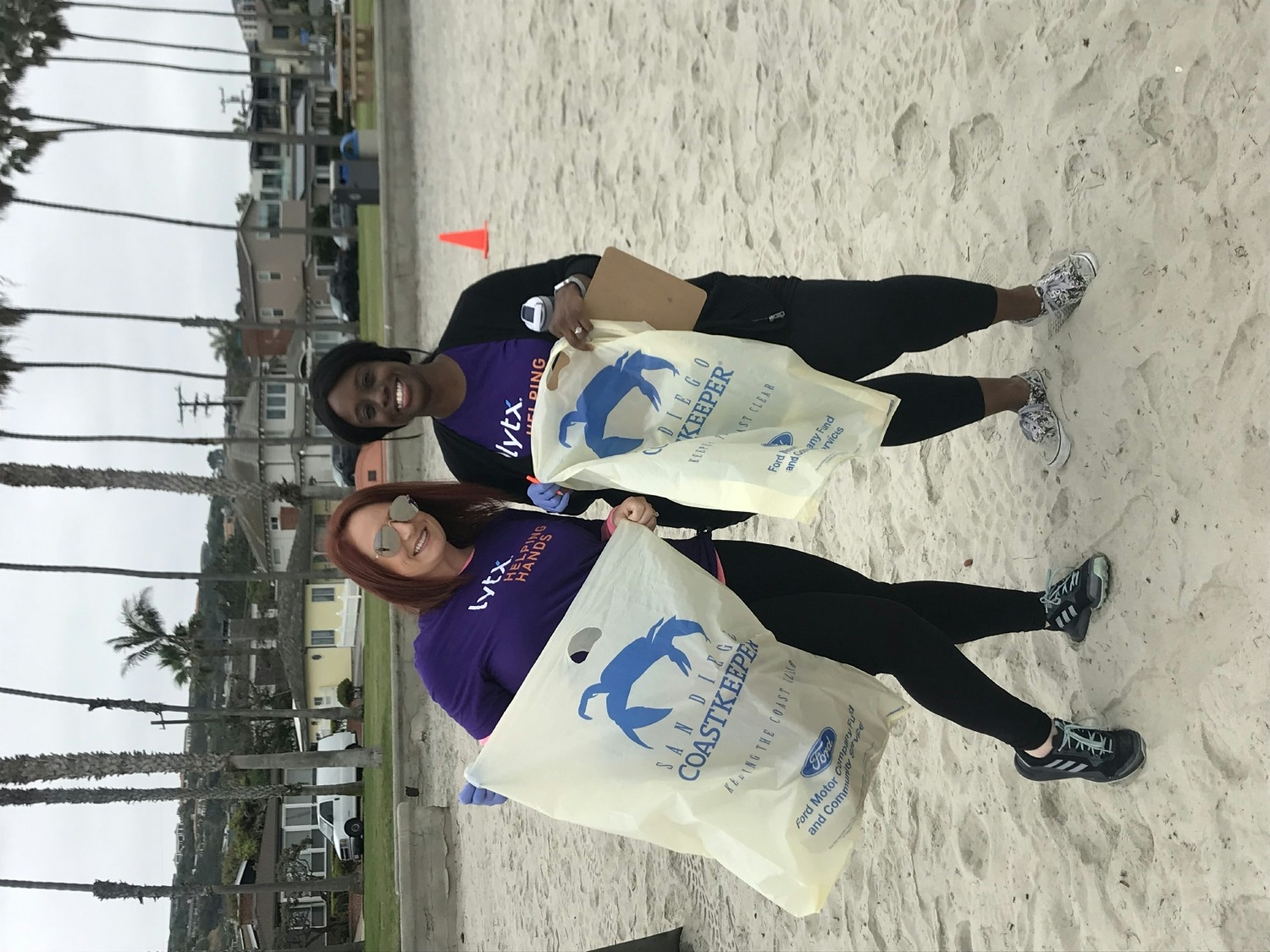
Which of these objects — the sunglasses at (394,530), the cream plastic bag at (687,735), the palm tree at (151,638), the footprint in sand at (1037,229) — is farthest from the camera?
the palm tree at (151,638)

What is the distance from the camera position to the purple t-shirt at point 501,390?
1818 mm

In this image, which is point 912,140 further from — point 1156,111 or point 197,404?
point 197,404

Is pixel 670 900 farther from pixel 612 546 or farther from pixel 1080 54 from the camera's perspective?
pixel 1080 54

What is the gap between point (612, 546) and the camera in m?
1.61

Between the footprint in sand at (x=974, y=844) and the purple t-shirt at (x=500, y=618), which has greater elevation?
the purple t-shirt at (x=500, y=618)

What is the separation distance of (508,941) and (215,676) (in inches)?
312

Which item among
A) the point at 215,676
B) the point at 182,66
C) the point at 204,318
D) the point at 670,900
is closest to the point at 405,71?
the point at 204,318

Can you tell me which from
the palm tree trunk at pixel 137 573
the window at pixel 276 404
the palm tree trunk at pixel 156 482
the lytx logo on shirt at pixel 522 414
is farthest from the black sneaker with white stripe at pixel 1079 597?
the window at pixel 276 404

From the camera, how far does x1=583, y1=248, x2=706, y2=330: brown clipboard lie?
1747 mm

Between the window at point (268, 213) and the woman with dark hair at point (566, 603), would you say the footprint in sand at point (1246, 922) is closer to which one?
the woman with dark hair at point (566, 603)

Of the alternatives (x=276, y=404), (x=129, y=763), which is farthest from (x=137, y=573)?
(x=276, y=404)

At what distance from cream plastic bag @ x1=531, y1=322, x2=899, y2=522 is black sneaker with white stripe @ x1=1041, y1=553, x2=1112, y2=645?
25.7 inches

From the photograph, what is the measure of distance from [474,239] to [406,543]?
5.17m

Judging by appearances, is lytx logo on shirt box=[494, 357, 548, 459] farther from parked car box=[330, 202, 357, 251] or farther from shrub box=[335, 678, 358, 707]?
parked car box=[330, 202, 357, 251]
